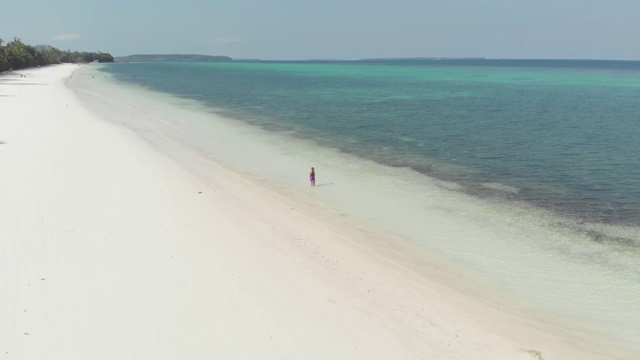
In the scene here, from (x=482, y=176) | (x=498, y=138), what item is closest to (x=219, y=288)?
(x=482, y=176)

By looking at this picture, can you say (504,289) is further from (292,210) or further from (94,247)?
(94,247)

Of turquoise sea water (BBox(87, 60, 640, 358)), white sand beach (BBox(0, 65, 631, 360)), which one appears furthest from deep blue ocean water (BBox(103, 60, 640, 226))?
white sand beach (BBox(0, 65, 631, 360))

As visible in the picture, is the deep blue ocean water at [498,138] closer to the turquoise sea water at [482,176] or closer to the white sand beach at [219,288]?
the turquoise sea water at [482,176]

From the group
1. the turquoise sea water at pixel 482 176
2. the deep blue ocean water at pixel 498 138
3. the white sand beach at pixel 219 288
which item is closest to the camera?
the white sand beach at pixel 219 288

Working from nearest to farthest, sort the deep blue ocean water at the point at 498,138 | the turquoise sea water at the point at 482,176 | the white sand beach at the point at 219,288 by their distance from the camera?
the white sand beach at the point at 219,288 → the turquoise sea water at the point at 482,176 → the deep blue ocean water at the point at 498,138

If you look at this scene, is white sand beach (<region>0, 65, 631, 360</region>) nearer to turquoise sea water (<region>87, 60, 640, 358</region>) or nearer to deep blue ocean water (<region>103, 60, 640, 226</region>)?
turquoise sea water (<region>87, 60, 640, 358</region>)

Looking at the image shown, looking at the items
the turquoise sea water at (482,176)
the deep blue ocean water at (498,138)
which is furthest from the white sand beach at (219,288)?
the deep blue ocean water at (498,138)
